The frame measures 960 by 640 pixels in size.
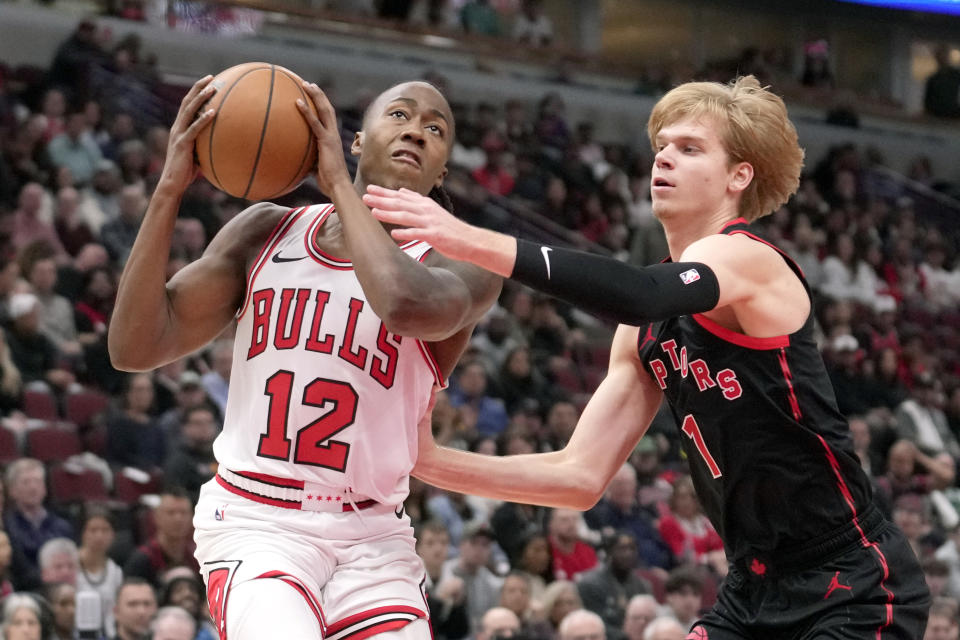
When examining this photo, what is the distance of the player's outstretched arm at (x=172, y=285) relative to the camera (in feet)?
12.2

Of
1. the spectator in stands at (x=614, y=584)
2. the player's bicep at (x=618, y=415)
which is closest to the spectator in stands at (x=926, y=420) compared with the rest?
the spectator in stands at (x=614, y=584)

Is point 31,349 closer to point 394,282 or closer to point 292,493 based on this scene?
point 292,493

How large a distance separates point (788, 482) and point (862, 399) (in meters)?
10.7

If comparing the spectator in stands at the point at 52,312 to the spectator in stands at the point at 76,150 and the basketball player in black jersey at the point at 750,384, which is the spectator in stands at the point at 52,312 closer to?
the spectator in stands at the point at 76,150

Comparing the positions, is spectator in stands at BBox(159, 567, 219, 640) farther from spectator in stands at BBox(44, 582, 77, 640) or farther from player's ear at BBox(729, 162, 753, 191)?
player's ear at BBox(729, 162, 753, 191)

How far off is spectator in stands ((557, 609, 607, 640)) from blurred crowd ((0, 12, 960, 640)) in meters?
0.02

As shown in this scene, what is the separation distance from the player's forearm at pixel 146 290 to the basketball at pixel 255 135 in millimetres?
168

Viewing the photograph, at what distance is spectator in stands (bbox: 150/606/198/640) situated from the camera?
6.94 m

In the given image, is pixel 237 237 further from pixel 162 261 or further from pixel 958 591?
pixel 958 591

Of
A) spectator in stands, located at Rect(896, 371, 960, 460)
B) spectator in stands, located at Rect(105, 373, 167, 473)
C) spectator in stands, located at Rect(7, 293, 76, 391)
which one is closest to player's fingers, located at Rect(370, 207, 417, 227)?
spectator in stands, located at Rect(105, 373, 167, 473)

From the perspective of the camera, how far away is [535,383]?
1179 centimetres

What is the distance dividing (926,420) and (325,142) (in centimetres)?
1136

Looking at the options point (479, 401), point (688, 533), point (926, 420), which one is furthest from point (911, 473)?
point (479, 401)

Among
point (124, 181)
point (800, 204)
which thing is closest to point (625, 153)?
point (800, 204)
